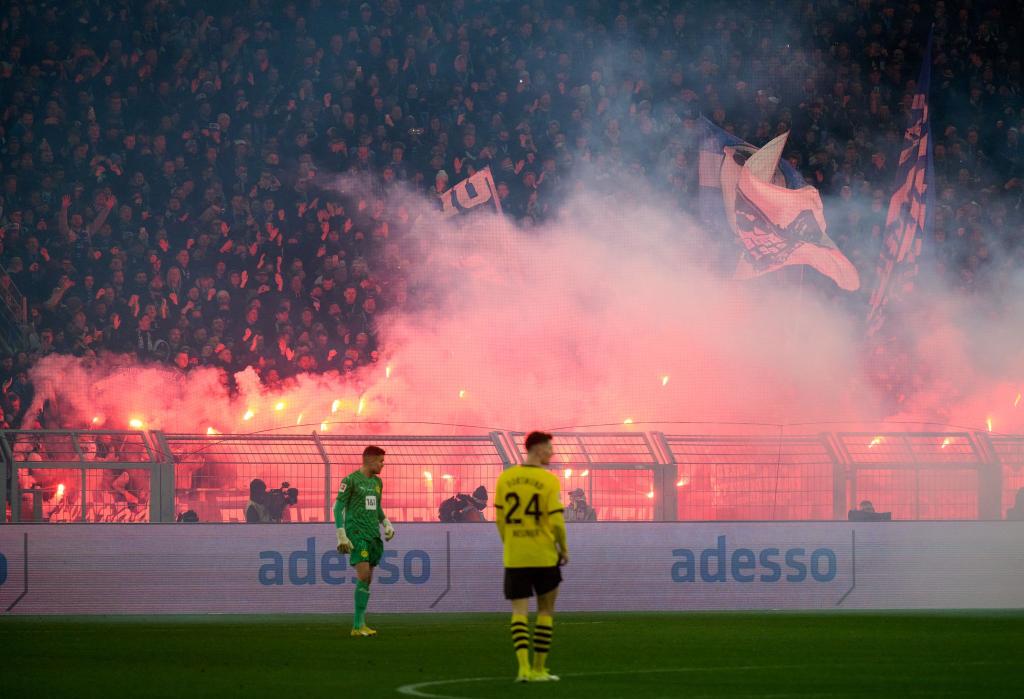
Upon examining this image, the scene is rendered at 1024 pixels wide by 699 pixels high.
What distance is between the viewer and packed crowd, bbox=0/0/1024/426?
18828 millimetres

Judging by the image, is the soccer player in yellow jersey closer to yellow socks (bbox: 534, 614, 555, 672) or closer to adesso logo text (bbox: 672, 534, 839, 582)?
yellow socks (bbox: 534, 614, 555, 672)

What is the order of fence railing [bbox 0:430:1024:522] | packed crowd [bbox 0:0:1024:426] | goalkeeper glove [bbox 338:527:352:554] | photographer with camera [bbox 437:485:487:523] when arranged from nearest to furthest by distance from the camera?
goalkeeper glove [bbox 338:527:352:554] < fence railing [bbox 0:430:1024:522] < photographer with camera [bbox 437:485:487:523] < packed crowd [bbox 0:0:1024:426]

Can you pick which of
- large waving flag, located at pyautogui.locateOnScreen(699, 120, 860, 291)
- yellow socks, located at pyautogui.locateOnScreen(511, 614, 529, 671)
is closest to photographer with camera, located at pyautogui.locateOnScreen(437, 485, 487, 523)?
yellow socks, located at pyautogui.locateOnScreen(511, 614, 529, 671)

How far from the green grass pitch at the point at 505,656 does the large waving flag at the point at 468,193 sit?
8.80 metres

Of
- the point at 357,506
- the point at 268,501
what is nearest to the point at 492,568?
the point at 268,501

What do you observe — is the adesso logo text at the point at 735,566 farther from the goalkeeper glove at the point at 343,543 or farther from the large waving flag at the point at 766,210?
the large waving flag at the point at 766,210

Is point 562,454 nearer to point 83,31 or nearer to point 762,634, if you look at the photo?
point 762,634

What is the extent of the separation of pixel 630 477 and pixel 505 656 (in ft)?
17.6

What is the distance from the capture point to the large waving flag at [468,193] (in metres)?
20.2

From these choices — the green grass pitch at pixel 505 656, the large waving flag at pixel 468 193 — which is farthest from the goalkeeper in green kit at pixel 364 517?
the large waving flag at pixel 468 193

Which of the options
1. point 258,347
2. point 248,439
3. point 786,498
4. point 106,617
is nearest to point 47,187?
point 258,347

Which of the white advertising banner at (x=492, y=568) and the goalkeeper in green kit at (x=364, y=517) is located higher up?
the goalkeeper in green kit at (x=364, y=517)

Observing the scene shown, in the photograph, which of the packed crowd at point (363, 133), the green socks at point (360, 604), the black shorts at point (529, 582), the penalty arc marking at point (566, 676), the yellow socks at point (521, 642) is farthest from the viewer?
the packed crowd at point (363, 133)

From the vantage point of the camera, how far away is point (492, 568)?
12.7 metres
